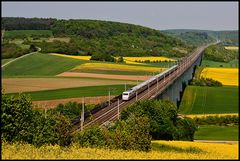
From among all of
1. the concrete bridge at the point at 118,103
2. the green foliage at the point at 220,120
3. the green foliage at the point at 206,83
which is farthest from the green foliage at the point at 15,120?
the green foliage at the point at 206,83

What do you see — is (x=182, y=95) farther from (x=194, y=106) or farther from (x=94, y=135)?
(x=94, y=135)

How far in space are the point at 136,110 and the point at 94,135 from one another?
20.2m

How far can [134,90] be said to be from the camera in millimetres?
86000

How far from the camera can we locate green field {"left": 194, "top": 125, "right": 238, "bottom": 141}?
65.2m

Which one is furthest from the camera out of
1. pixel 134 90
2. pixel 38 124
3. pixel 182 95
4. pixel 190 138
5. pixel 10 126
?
pixel 182 95

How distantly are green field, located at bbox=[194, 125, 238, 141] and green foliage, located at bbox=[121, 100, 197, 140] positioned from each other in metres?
3.93

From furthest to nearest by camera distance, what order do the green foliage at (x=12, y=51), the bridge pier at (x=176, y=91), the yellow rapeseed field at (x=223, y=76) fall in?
the green foliage at (x=12, y=51) < the yellow rapeseed field at (x=223, y=76) < the bridge pier at (x=176, y=91)

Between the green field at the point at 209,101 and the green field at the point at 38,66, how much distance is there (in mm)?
35867

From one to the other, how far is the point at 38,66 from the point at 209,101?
171 feet

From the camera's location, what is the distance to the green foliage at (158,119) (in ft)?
199

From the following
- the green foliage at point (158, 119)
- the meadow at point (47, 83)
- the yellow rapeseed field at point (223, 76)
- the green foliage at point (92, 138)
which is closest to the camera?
the green foliage at point (92, 138)

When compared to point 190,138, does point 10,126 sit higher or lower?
higher

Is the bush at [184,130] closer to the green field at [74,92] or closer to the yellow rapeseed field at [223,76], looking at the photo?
the green field at [74,92]

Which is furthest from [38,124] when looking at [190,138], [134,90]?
[134,90]
